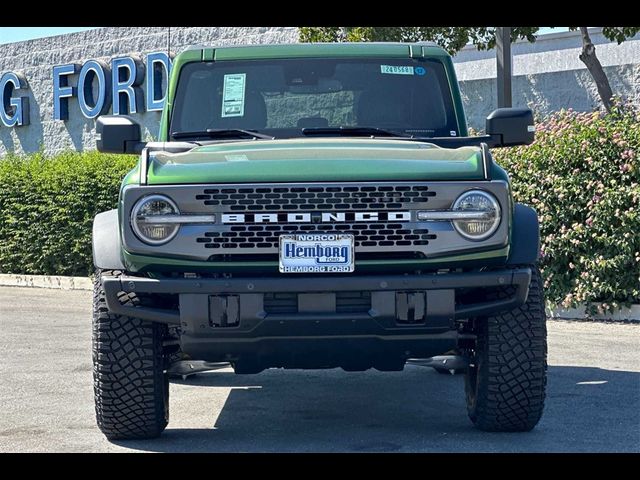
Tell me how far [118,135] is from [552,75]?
473 inches

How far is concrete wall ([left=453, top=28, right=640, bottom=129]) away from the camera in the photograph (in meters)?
17.8

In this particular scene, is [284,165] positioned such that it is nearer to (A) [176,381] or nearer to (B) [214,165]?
(B) [214,165]

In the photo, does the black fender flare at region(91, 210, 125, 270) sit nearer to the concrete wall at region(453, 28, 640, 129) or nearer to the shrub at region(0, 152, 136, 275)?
the shrub at region(0, 152, 136, 275)

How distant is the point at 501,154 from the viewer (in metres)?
13.8

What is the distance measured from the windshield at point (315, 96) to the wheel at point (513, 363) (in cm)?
145

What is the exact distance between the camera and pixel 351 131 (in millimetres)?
7484

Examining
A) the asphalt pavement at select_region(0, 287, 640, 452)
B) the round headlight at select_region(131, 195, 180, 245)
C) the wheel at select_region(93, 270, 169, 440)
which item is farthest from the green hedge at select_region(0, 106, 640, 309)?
the round headlight at select_region(131, 195, 180, 245)

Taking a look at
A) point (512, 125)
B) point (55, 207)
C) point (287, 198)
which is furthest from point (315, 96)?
point (55, 207)

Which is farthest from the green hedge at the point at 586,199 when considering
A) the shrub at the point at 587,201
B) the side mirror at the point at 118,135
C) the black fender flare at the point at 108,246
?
the black fender flare at the point at 108,246

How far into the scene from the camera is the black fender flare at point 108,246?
21.3ft

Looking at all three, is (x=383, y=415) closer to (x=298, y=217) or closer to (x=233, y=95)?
(x=298, y=217)
